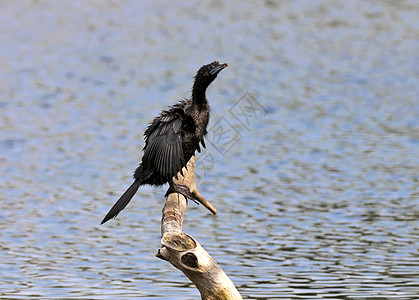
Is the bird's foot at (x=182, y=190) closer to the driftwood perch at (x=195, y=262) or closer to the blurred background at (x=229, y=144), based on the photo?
the driftwood perch at (x=195, y=262)

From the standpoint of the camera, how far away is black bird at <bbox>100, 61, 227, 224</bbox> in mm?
7645

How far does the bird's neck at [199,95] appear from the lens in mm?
7891

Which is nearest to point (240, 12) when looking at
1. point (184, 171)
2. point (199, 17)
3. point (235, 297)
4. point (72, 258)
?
point (199, 17)

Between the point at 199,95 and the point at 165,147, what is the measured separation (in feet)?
2.02

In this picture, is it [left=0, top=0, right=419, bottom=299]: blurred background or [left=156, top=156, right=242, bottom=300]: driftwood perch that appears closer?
[left=156, top=156, right=242, bottom=300]: driftwood perch

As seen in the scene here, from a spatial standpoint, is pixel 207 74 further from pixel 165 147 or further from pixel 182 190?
pixel 182 190

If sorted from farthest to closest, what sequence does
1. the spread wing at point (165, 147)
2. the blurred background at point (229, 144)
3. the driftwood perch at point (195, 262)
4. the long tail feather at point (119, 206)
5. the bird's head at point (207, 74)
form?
1. the blurred background at point (229, 144)
2. the bird's head at point (207, 74)
3. the spread wing at point (165, 147)
4. the long tail feather at point (119, 206)
5. the driftwood perch at point (195, 262)

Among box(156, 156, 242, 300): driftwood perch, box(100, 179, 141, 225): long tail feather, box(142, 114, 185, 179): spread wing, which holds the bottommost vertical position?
box(156, 156, 242, 300): driftwood perch

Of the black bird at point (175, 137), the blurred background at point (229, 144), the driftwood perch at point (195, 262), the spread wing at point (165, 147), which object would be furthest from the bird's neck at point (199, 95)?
the blurred background at point (229, 144)

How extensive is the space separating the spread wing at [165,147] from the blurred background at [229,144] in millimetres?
1777

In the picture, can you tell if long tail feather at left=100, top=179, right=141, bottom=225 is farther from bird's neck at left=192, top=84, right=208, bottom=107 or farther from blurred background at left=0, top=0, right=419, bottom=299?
blurred background at left=0, top=0, right=419, bottom=299

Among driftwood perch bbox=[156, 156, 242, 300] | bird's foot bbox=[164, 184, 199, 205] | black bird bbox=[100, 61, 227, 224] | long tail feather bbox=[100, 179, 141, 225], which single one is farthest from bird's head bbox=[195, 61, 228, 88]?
driftwood perch bbox=[156, 156, 242, 300]

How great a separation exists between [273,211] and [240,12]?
16.2 m

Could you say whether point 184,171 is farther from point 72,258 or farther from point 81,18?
point 81,18
